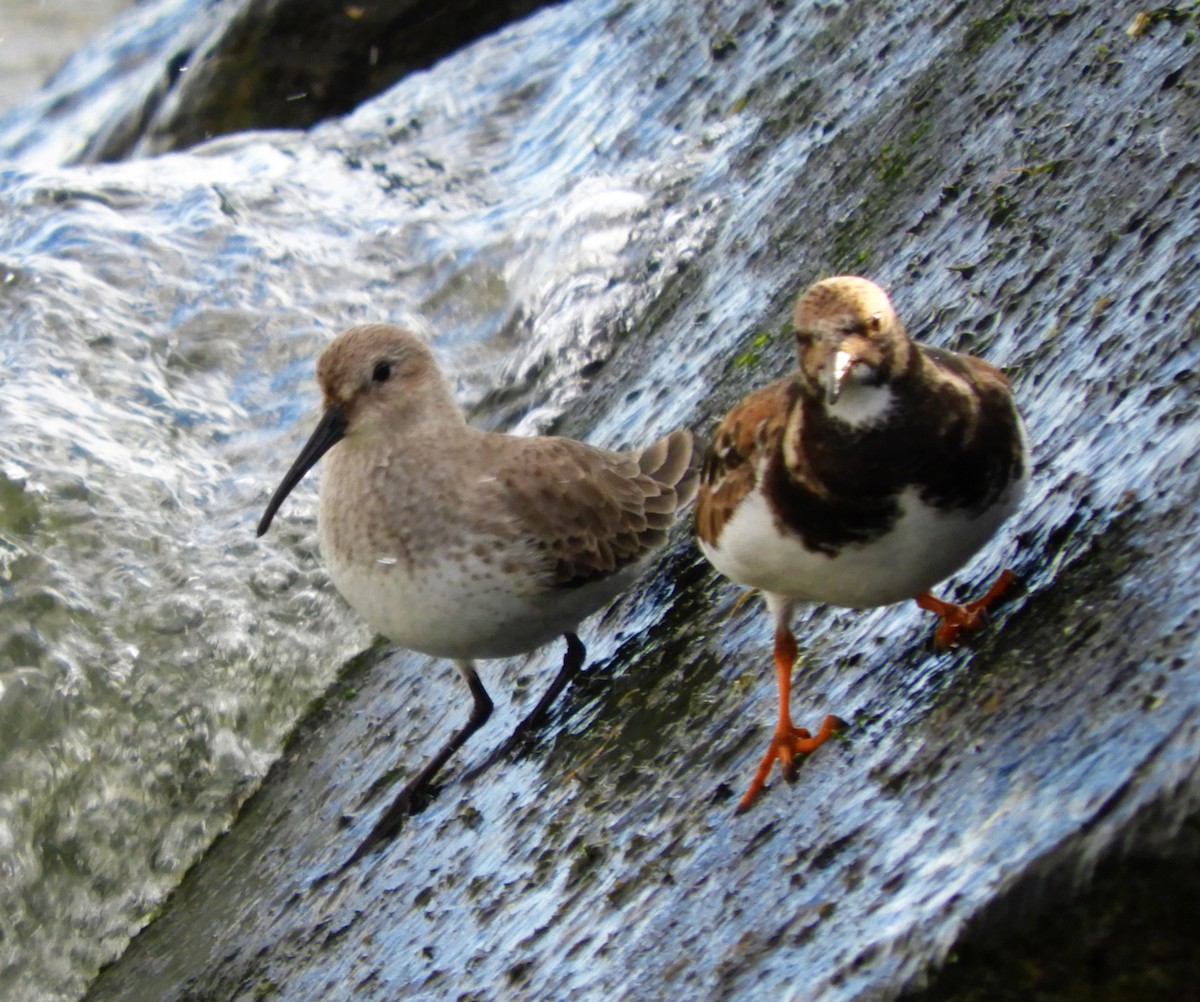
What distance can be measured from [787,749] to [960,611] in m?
0.57

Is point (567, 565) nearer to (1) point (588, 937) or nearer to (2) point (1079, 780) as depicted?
(1) point (588, 937)

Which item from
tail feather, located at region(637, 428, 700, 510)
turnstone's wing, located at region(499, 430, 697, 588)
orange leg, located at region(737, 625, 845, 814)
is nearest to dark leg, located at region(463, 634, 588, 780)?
turnstone's wing, located at region(499, 430, 697, 588)

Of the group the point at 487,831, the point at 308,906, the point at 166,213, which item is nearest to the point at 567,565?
the point at 487,831

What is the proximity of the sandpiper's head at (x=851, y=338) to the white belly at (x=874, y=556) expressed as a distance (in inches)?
11.4

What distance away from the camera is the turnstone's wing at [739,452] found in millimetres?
4047

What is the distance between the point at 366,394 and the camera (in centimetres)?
588

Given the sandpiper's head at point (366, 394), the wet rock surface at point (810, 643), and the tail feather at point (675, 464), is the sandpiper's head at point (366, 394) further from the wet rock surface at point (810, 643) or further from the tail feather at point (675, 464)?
the wet rock surface at point (810, 643)

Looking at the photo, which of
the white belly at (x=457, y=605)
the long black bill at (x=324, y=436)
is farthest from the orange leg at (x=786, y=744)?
the long black bill at (x=324, y=436)

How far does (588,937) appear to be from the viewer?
3.78 m

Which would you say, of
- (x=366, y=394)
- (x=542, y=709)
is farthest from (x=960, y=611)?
(x=366, y=394)

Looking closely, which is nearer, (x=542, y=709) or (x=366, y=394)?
(x=542, y=709)

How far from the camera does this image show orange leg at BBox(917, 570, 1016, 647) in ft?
13.1

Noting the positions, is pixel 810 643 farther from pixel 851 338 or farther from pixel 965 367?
pixel 851 338

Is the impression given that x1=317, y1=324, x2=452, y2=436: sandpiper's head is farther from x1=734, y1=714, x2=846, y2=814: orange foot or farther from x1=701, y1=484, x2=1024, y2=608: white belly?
x1=734, y1=714, x2=846, y2=814: orange foot
